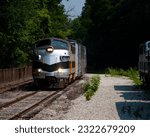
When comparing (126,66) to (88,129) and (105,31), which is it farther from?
(88,129)

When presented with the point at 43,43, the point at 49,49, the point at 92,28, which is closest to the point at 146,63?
the point at 49,49

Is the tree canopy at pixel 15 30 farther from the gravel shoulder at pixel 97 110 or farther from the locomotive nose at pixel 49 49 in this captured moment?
the gravel shoulder at pixel 97 110

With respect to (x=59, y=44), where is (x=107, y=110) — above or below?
below

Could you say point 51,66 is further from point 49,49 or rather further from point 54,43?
point 54,43

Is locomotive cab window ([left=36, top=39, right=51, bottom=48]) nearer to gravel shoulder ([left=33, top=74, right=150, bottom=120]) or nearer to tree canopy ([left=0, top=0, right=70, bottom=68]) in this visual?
tree canopy ([left=0, top=0, right=70, bottom=68])

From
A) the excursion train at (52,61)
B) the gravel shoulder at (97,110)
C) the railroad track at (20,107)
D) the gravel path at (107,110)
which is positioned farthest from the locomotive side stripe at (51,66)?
the gravel path at (107,110)

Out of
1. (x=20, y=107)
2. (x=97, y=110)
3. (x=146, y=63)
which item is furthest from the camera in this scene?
(x=146, y=63)

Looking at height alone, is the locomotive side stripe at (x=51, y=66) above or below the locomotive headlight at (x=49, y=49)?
below

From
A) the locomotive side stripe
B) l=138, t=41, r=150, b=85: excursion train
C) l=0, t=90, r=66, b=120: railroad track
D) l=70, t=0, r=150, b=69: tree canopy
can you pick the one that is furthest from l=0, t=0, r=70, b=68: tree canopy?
l=70, t=0, r=150, b=69: tree canopy

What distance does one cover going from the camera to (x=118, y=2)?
83438 millimetres

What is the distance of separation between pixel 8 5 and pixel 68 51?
8.89 meters

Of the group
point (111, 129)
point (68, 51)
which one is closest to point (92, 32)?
point (68, 51)

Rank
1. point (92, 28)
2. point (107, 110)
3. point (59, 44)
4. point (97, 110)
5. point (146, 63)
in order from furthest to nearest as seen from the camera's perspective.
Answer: point (92, 28) → point (59, 44) → point (146, 63) → point (97, 110) → point (107, 110)

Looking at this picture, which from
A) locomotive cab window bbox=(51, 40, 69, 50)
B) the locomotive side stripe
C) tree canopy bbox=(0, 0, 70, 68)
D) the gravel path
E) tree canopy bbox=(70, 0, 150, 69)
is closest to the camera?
the gravel path
